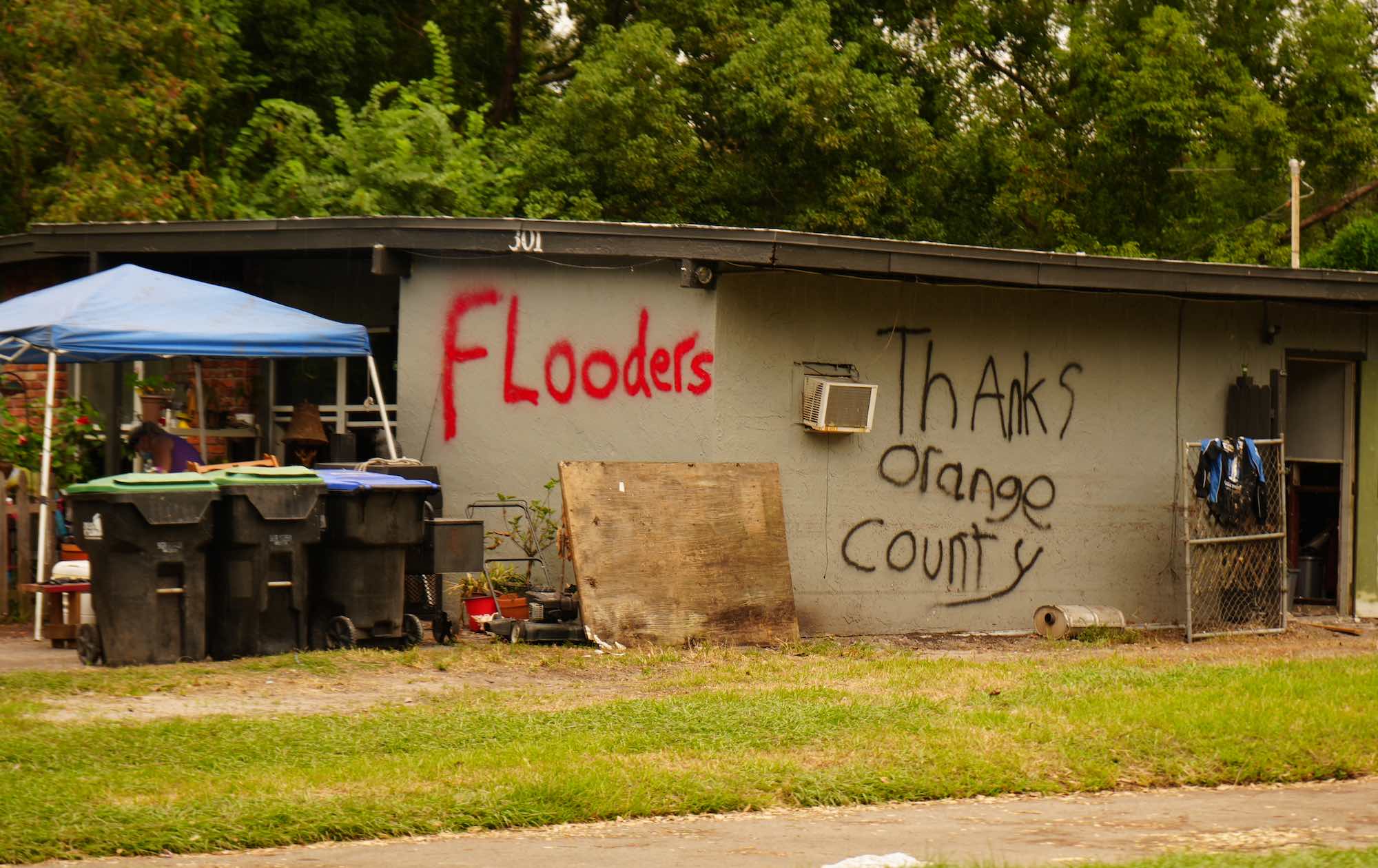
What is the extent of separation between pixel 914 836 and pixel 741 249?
628 cm

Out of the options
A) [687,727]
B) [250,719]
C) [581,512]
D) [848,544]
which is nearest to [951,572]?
[848,544]

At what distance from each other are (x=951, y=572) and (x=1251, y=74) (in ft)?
59.7

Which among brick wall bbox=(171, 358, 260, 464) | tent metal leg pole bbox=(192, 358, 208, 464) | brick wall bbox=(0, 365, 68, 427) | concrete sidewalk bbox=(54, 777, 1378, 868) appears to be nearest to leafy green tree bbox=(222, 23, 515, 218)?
brick wall bbox=(0, 365, 68, 427)

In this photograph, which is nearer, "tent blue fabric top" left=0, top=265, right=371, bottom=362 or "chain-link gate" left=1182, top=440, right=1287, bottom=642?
"tent blue fabric top" left=0, top=265, right=371, bottom=362

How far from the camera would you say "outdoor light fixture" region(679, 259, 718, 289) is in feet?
39.0

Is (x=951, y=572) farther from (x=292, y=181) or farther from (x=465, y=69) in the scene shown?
(x=465, y=69)

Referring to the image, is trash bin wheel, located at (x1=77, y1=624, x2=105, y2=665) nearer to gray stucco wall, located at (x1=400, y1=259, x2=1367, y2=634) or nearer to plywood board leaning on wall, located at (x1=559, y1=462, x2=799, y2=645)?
plywood board leaning on wall, located at (x1=559, y1=462, x2=799, y2=645)

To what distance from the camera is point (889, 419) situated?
42.1ft

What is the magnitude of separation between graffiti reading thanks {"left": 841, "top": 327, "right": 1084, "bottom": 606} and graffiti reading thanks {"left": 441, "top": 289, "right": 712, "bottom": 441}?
1.74 meters

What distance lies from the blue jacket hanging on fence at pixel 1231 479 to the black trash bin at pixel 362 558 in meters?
6.37

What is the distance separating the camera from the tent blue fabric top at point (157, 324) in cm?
1142

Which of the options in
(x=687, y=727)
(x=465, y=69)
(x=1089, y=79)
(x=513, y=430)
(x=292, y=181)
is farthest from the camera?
(x=465, y=69)

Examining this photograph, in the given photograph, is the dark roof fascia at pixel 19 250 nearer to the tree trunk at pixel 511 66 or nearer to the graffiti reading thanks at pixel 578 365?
the graffiti reading thanks at pixel 578 365

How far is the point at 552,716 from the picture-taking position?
323 inches
